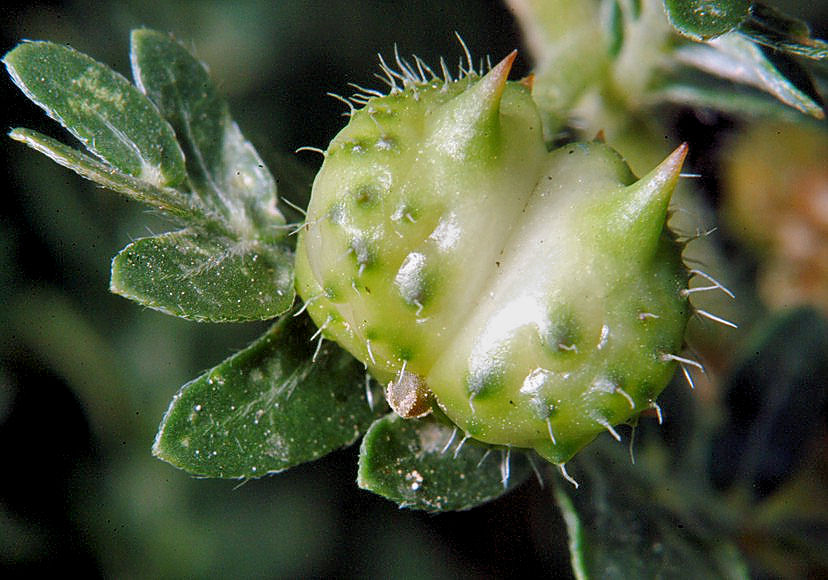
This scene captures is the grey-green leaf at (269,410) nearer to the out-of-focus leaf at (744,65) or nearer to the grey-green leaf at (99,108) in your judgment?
the grey-green leaf at (99,108)

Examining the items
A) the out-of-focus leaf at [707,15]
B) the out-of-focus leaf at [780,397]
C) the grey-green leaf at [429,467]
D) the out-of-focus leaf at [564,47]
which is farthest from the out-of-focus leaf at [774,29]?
the out-of-focus leaf at [780,397]

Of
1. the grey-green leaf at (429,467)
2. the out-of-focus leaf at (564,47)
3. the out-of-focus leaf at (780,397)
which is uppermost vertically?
the out-of-focus leaf at (564,47)

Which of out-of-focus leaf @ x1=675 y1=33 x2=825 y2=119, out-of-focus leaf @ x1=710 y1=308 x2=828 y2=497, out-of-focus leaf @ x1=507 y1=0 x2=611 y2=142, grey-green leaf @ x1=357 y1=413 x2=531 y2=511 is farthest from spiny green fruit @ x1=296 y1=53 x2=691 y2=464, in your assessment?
out-of-focus leaf @ x1=710 y1=308 x2=828 y2=497

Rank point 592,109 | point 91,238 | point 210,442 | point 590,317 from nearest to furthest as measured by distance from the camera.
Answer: point 590,317 → point 210,442 → point 592,109 → point 91,238

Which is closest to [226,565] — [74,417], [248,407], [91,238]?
[74,417]

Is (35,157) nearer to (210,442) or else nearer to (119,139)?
(119,139)

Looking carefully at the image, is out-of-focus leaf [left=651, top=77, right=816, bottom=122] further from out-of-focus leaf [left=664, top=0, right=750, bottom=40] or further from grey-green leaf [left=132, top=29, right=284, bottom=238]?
grey-green leaf [left=132, top=29, right=284, bottom=238]
